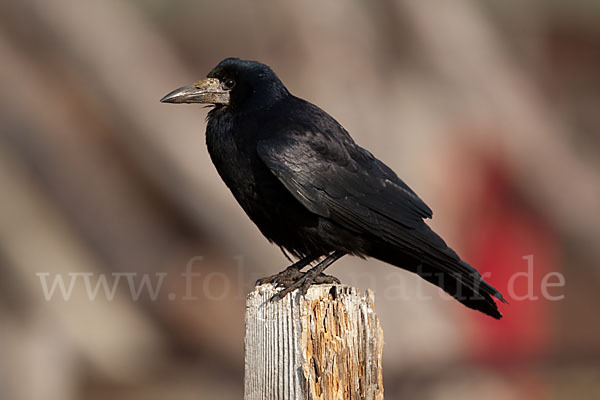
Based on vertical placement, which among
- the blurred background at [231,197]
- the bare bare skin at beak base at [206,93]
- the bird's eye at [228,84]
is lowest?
the bare bare skin at beak base at [206,93]

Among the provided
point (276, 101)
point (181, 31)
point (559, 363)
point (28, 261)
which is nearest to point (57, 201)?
point (28, 261)

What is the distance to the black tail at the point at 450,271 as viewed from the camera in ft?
14.4

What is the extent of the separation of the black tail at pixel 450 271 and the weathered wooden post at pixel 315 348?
918mm

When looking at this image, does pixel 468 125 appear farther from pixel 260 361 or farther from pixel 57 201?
pixel 260 361

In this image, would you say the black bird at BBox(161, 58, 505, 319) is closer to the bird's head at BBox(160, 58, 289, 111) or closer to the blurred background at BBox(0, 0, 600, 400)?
the bird's head at BBox(160, 58, 289, 111)

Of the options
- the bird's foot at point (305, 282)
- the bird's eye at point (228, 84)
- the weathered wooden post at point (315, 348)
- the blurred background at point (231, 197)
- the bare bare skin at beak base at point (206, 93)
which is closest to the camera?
the weathered wooden post at point (315, 348)

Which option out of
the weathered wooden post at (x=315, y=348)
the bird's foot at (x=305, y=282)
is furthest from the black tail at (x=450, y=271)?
the weathered wooden post at (x=315, y=348)

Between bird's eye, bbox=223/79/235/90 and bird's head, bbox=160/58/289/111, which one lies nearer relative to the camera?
bird's head, bbox=160/58/289/111

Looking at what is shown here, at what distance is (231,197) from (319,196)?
3.02m

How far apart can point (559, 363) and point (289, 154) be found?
6900mm

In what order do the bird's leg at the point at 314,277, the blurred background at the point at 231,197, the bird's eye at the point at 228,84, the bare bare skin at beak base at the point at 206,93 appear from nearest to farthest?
the bird's leg at the point at 314,277 < the bare bare skin at beak base at the point at 206,93 < the bird's eye at the point at 228,84 < the blurred background at the point at 231,197

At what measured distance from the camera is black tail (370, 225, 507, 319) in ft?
14.4

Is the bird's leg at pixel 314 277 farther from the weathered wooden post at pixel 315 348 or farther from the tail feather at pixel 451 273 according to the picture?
the weathered wooden post at pixel 315 348

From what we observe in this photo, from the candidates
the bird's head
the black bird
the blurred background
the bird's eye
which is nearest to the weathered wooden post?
the black bird
